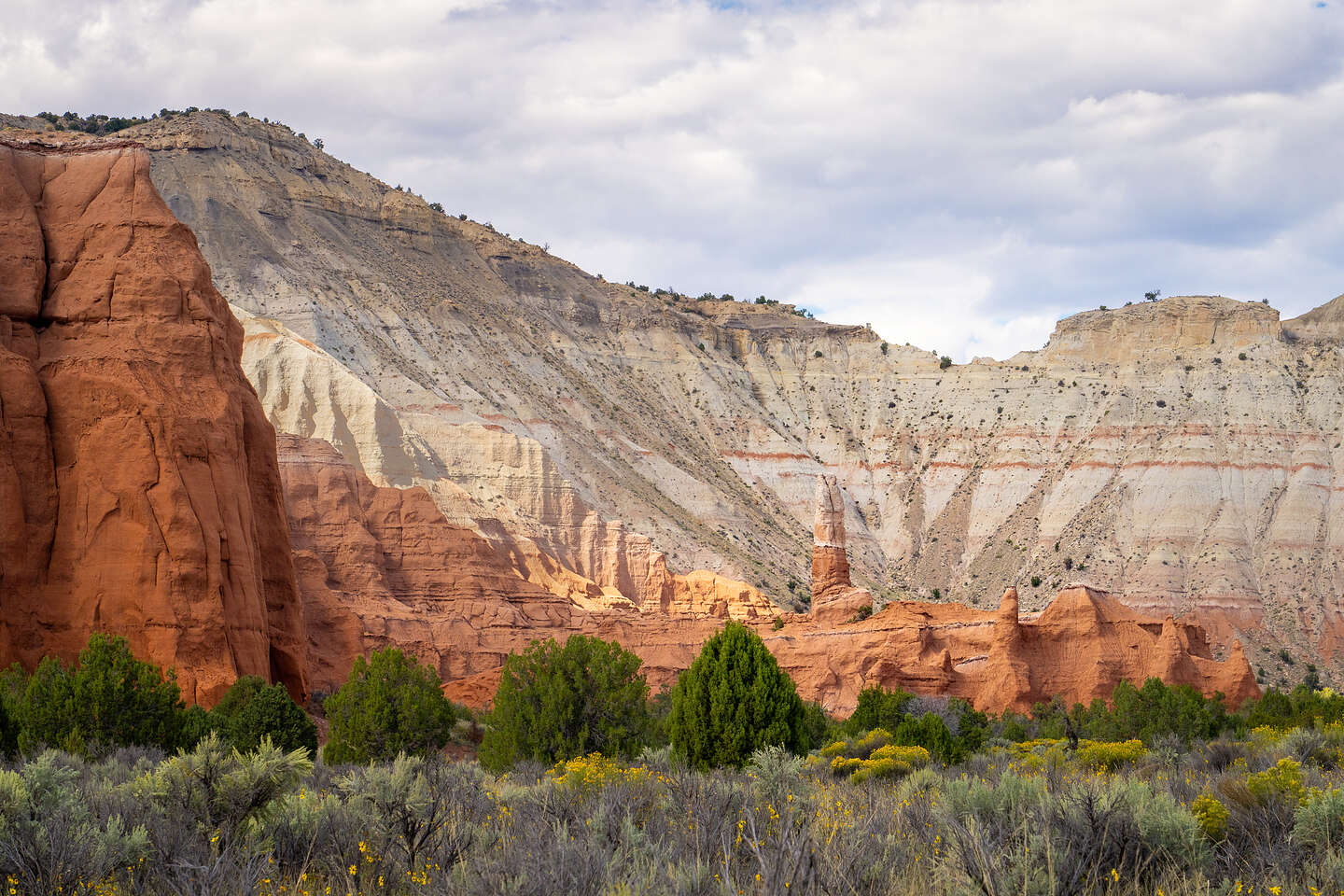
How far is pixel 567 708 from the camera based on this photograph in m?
26.0

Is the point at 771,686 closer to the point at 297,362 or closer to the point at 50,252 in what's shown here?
the point at 50,252

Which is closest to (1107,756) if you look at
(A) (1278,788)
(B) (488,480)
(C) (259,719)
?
(A) (1278,788)

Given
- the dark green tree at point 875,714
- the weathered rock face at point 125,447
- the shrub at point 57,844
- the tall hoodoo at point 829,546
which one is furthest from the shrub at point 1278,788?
the tall hoodoo at point 829,546

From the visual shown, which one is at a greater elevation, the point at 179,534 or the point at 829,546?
the point at 179,534

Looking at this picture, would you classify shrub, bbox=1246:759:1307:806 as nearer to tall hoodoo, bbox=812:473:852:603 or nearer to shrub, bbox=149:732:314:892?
shrub, bbox=149:732:314:892

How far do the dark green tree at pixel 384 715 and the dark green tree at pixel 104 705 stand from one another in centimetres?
365

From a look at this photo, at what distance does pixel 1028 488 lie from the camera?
90688 mm

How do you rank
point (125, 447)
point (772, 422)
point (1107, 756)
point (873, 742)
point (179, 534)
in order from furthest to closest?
point (772, 422) → point (125, 447) → point (179, 534) → point (873, 742) → point (1107, 756)

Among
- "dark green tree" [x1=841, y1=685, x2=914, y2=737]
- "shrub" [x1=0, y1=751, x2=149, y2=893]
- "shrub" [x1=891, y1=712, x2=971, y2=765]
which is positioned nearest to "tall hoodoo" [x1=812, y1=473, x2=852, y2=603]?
"dark green tree" [x1=841, y1=685, x2=914, y2=737]

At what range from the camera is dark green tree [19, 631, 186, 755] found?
23.3 m

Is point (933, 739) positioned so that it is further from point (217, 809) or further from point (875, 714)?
point (217, 809)

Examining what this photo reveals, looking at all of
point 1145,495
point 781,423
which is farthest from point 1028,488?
point 781,423

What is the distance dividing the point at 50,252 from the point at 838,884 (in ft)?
122

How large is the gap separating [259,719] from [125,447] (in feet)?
35.6
